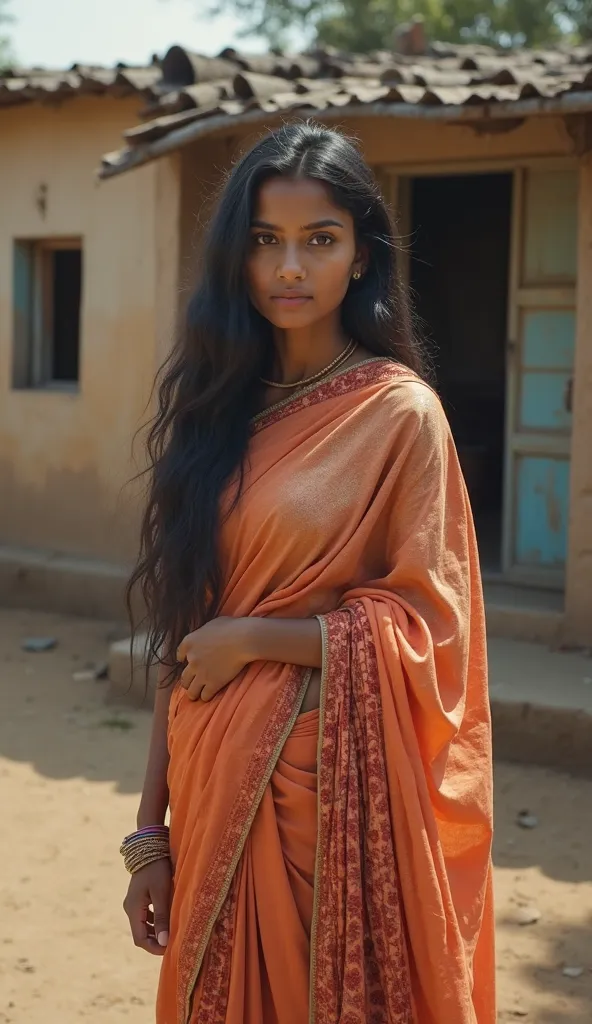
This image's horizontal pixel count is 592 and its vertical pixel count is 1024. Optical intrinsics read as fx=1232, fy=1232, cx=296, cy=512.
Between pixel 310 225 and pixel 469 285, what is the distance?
9.32 meters

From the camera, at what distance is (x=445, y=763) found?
6.52 ft

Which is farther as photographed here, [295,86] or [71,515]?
[71,515]

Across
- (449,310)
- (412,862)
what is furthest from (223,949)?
(449,310)

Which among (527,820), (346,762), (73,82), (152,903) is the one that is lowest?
(527,820)

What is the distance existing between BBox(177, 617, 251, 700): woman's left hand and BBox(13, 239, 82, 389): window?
267 inches

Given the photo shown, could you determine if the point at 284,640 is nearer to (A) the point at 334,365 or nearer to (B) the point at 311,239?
(A) the point at 334,365

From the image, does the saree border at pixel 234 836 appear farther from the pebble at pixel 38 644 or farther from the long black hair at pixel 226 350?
the pebble at pixel 38 644

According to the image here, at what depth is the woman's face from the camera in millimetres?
1963

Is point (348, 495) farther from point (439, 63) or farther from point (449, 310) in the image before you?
point (449, 310)

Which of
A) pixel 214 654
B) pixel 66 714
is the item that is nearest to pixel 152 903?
pixel 214 654

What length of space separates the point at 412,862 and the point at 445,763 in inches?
7.4

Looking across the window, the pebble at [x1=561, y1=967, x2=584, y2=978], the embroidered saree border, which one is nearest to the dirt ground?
→ the pebble at [x1=561, y1=967, x2=584, y2=978]

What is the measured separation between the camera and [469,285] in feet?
36.1

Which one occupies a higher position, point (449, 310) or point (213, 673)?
point (449, 310)
